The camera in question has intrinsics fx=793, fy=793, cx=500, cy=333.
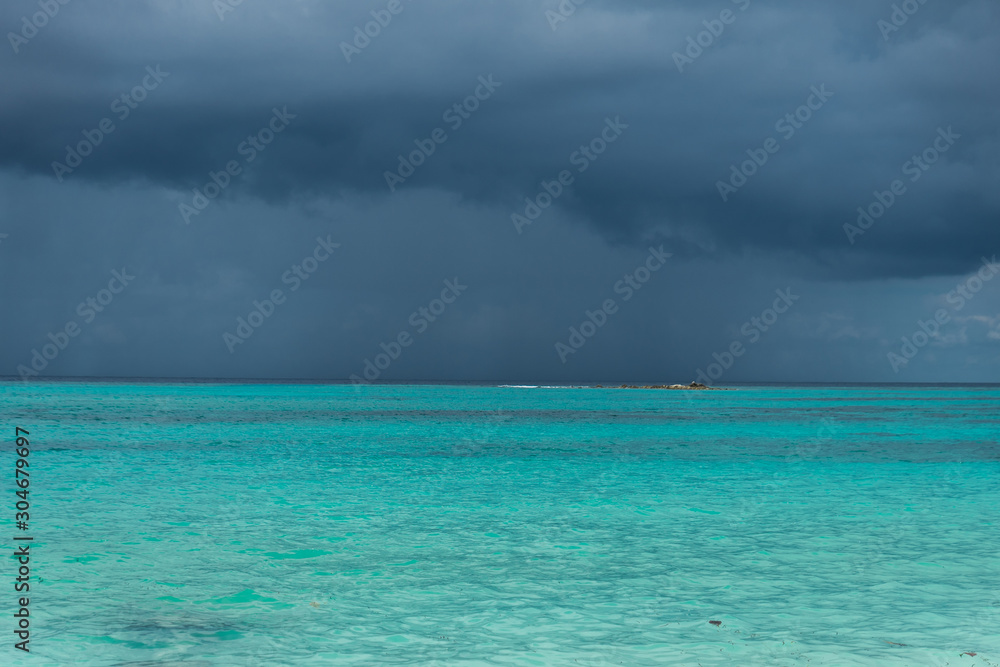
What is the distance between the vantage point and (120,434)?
4072 centimetres

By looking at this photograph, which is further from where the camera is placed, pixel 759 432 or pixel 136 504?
pixel 759 432

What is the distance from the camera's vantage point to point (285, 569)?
1208 centimetres

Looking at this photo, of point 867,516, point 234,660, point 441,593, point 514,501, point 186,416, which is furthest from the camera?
point 186,416

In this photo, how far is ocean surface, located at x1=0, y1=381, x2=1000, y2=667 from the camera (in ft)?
28.8

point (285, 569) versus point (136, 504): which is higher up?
point (136, 504)

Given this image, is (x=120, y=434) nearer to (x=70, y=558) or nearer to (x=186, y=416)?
(x=186, y=416)

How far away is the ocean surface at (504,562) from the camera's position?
8.77 meters

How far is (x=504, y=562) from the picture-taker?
12719mm

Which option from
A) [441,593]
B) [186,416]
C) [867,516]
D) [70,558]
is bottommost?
[441,593]

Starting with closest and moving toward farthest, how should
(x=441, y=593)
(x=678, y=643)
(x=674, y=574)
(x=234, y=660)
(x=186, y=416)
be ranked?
(x=234, y=660) → (x=678, y=643) → (x=441, y=593) → (x=674, y=574) → (x=186, y=416)

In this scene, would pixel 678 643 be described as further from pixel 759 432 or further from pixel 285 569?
pixel 759 432

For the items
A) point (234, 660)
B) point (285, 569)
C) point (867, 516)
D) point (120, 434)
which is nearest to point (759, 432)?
point (867, 516)

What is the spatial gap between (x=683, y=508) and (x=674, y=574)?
→ 695cm

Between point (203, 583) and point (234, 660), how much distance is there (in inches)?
132
